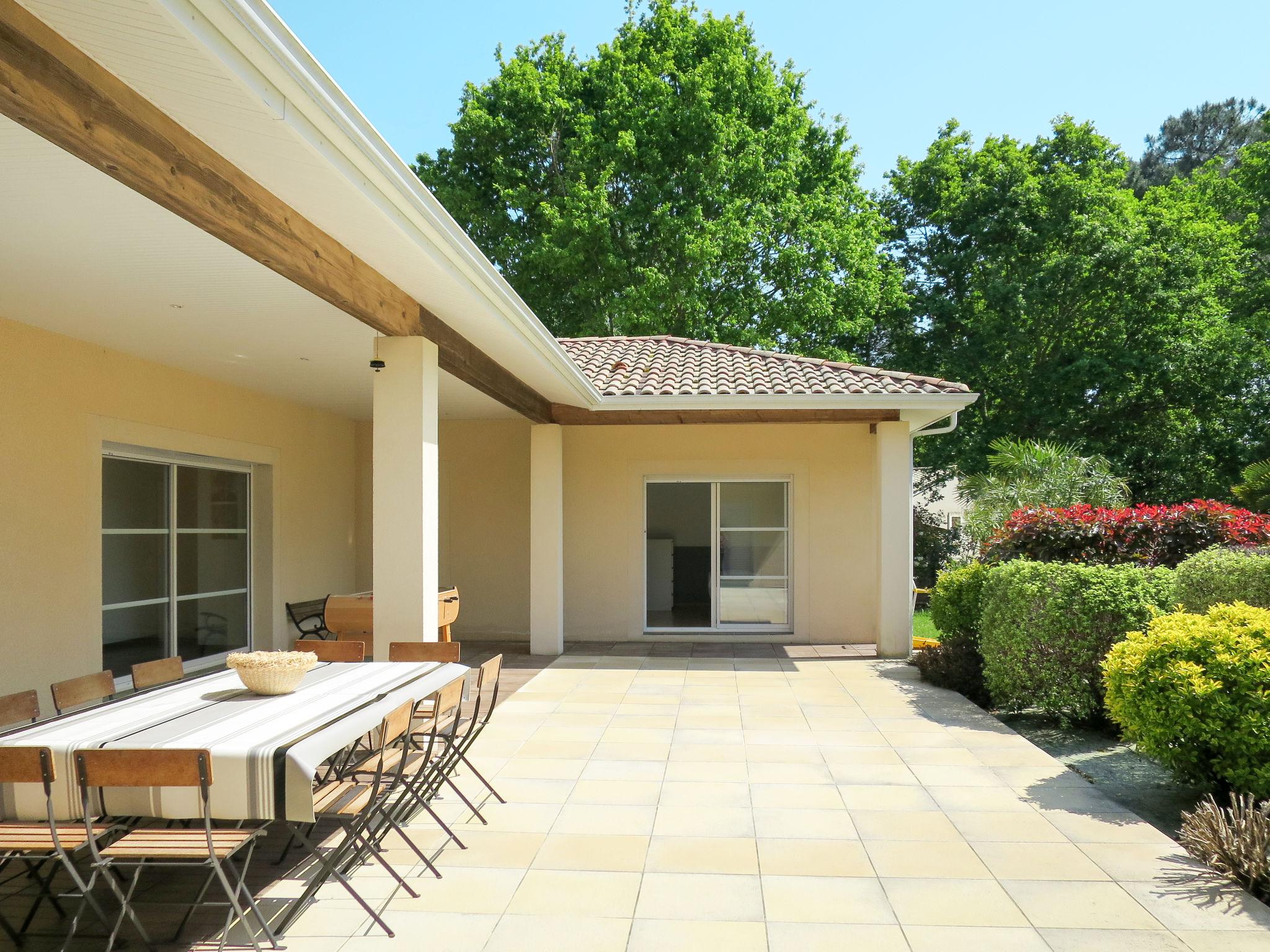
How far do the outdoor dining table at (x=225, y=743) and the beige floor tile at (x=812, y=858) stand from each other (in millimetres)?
1835

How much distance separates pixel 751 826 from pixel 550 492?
6579mm

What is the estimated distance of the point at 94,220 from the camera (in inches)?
162

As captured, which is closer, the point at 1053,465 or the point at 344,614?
the point at 344,614

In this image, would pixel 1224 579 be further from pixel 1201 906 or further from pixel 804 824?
pixel 804 824

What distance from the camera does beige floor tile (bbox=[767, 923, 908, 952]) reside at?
3.39m

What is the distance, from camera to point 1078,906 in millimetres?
3746

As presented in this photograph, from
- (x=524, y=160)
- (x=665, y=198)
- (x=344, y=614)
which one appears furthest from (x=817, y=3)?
(x=344, y=614)

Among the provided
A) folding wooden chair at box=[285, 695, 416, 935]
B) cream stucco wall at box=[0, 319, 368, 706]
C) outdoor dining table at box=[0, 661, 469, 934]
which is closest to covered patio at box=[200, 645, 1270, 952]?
folding wooden chair at box=[285, 695, 416, 935]

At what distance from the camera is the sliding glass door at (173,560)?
25.9ft

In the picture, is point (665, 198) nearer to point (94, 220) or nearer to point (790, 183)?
point (790, 183)

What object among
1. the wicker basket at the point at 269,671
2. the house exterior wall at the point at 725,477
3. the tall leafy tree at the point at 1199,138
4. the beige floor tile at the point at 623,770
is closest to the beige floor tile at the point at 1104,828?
the beige floor tile at the point at 623,770

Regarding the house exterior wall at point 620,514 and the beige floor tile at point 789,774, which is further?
the house exterior wall at point 620,514

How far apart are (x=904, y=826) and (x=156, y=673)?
421 centimetres

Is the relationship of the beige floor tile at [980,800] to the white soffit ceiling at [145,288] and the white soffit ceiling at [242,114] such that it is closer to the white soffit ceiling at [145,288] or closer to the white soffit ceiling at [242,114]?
the white soffit ceiling at [242,114]
